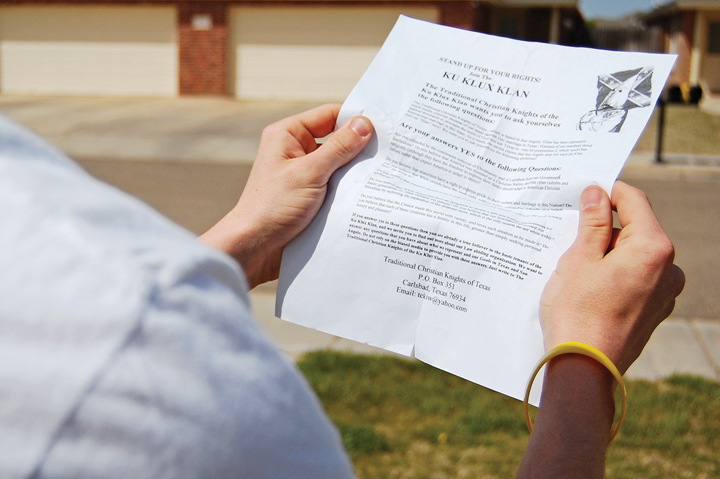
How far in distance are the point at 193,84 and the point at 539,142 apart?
56.2 ft

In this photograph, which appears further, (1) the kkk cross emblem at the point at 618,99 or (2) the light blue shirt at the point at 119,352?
(1) the kkk cross emblem at the point at 618,99

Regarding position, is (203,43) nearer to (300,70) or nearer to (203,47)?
(203,47)

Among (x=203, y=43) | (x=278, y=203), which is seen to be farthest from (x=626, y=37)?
(x=278, y=203)

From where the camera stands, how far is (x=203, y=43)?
17250 millimetres

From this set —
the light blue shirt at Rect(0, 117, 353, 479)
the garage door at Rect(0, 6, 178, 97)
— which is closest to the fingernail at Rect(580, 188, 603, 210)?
the light blue shirt at Rect(0, 117, 353, 479)

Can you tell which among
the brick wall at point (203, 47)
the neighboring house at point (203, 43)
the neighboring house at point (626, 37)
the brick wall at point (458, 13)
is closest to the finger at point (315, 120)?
the neighboring house at point (203, 43)

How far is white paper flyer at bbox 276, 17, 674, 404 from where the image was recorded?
1323 millimetres

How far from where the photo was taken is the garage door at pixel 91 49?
17.6 m

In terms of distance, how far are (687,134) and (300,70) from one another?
29.7 feet

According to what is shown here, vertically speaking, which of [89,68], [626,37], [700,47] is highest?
[626,37]

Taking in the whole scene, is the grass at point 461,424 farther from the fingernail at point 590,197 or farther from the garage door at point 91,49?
the garage door at point 91,49

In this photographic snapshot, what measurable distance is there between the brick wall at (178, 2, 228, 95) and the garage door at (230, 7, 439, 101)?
0.33 m

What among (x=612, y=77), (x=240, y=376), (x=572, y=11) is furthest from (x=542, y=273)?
(x=572, y=11)

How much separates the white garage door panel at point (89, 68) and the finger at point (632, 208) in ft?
58.3
